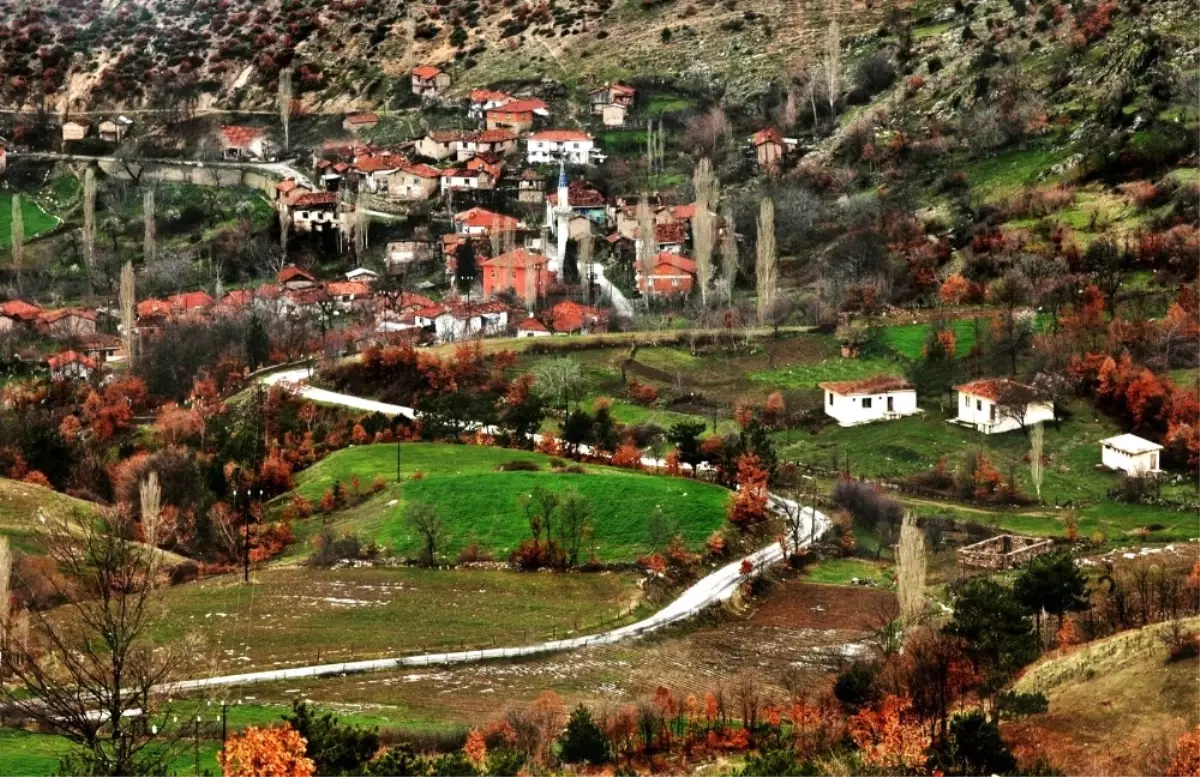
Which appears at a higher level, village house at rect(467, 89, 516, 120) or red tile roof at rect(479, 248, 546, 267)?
village house at rect(467, 89, 516, 120)

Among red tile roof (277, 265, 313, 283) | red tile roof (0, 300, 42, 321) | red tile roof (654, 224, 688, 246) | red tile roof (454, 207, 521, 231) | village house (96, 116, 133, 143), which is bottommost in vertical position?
red tile roof (0, 300, 42, 321)

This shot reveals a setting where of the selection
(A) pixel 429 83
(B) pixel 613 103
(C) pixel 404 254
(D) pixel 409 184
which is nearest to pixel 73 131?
(A) pixel 429 83

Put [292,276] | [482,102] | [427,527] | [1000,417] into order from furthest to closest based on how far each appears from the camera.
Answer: [482,102], [292,276], [1000,417], [427,527]

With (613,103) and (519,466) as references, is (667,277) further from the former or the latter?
(613,103)

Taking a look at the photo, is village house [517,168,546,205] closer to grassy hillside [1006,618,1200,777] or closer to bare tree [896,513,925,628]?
bare tree [896,513,925,628]

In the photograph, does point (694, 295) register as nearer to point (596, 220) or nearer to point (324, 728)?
point (596, 220)

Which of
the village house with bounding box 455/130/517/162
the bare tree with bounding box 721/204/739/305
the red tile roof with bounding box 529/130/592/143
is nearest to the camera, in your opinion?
the bare tree with bounding box 721/204/739/305

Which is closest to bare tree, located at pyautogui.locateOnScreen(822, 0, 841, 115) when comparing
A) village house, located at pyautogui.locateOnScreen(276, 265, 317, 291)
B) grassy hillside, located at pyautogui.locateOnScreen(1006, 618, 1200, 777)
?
village house, located at pyautogui.locateOnScreen(276, 265, 317, 291)
